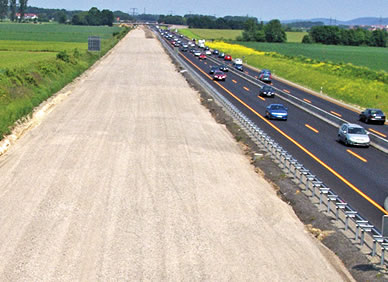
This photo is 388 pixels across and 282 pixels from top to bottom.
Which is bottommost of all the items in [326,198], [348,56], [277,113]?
[348,56]

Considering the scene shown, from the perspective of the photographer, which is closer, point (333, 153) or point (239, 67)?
point (333, 153)

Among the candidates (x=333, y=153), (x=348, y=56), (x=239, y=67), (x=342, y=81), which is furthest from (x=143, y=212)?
(x=348, y=56)

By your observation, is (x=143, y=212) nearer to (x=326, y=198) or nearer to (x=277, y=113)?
(x=326, y=198)

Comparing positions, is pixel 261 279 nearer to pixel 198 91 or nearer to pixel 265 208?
pixel 265 208

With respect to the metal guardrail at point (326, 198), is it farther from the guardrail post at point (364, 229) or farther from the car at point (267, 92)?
the car at point (267, 92)

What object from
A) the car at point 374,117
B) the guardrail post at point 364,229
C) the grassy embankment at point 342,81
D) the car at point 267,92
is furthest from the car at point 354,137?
the car at point 267,92

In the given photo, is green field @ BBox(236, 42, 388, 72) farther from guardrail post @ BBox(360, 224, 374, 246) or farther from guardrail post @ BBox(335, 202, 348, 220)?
guardrail post @ BBox(360, 224, 374, 246)
